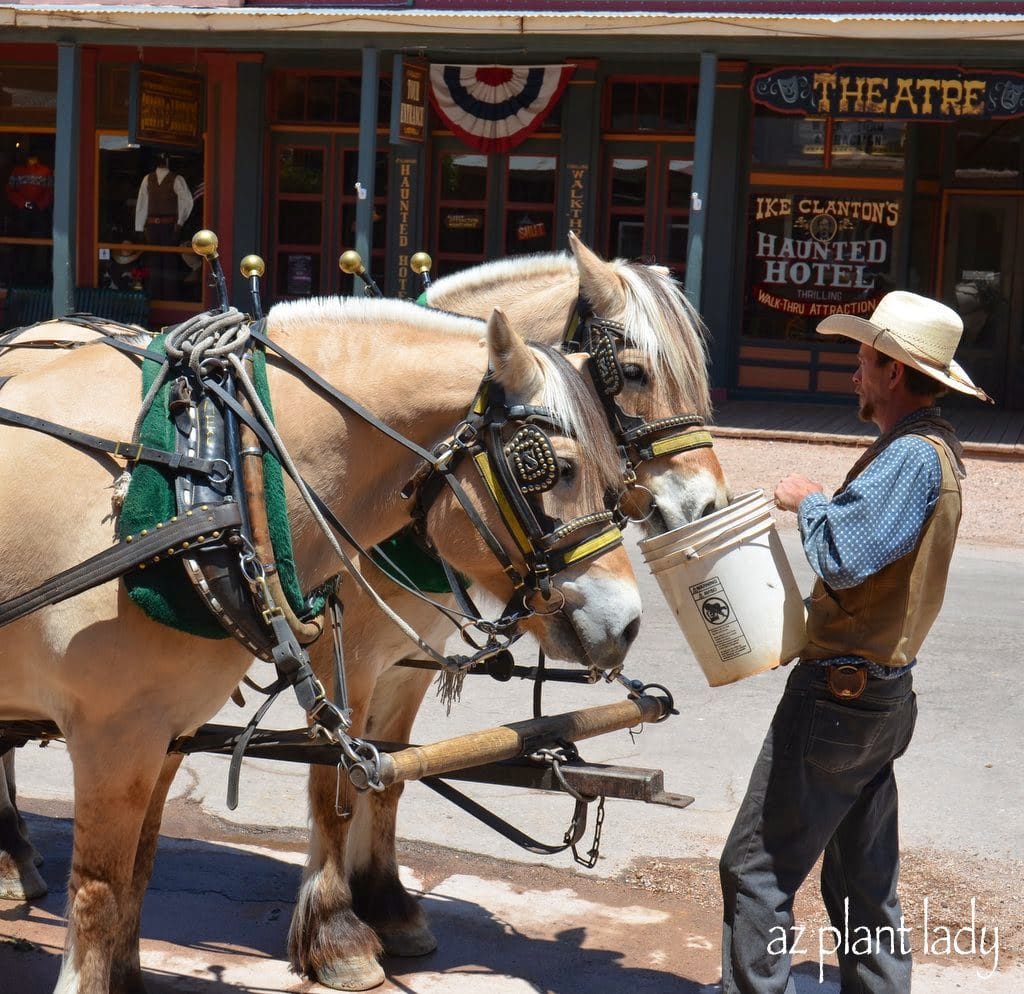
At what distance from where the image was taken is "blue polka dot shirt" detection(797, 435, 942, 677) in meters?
3.19

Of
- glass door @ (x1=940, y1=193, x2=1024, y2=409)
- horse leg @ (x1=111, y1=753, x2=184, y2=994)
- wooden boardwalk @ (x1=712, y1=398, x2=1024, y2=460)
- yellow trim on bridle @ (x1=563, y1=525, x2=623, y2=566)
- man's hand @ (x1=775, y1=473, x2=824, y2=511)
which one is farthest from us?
glass door @ (x1=940, y1=193, x2=1024, y2=409)

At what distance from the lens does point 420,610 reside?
4.09 m

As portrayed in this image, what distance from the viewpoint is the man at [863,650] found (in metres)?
3.24

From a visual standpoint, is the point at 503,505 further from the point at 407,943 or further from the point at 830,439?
the point at 830,439

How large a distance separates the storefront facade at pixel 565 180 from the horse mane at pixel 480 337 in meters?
10.9

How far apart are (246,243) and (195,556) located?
15068 mm

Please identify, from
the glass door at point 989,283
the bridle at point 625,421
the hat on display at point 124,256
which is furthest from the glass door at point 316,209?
the bridle at point 625,421

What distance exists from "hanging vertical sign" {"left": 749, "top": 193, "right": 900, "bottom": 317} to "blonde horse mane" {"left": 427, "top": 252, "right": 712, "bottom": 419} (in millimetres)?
11446

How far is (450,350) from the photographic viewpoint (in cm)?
321

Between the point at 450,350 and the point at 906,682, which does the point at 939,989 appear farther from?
the point at 450,350

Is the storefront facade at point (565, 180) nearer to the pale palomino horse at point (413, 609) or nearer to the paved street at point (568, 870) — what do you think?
the paved street at point (568, 870)

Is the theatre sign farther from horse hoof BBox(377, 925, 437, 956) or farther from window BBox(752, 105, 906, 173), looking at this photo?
horse hoof BBox(377, 925, 437, 956)

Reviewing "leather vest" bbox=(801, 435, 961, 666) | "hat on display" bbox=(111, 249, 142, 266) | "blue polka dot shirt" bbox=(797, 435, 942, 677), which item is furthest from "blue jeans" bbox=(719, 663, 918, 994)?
"hat on display" bbox=(111, 249, 142, 266)

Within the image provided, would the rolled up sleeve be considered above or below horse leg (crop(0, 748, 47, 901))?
above
